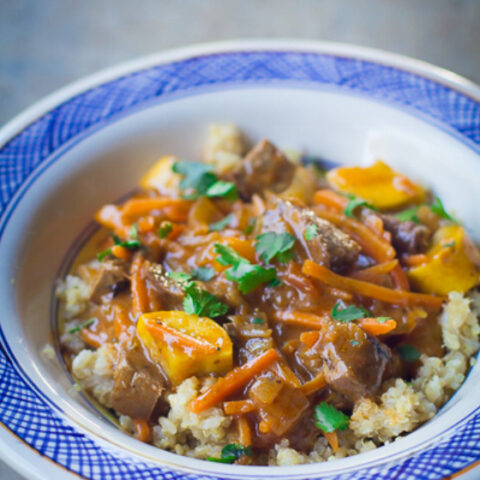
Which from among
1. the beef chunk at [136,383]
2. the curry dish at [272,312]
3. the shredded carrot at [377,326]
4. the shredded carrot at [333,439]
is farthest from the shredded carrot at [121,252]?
the shredded carrot at [333,439]

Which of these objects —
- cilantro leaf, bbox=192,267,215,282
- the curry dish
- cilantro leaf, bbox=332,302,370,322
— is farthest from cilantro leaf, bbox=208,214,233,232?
cilantro leaf, bbox=332,302,370,322

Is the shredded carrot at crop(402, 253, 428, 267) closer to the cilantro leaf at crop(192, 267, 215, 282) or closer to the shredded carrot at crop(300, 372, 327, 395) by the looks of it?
the shredded carrot at crop(300, 372, 327, 395)

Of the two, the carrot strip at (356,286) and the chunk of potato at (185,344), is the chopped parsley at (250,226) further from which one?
the chunk of potato at (185,344)

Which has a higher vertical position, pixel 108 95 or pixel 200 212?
pixel 108 95

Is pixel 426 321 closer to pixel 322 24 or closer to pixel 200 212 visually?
pixel 200 212

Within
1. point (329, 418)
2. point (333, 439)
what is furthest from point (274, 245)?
point (333, 439)

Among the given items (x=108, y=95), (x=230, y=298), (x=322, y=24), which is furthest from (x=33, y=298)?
(x=322, y=24)
